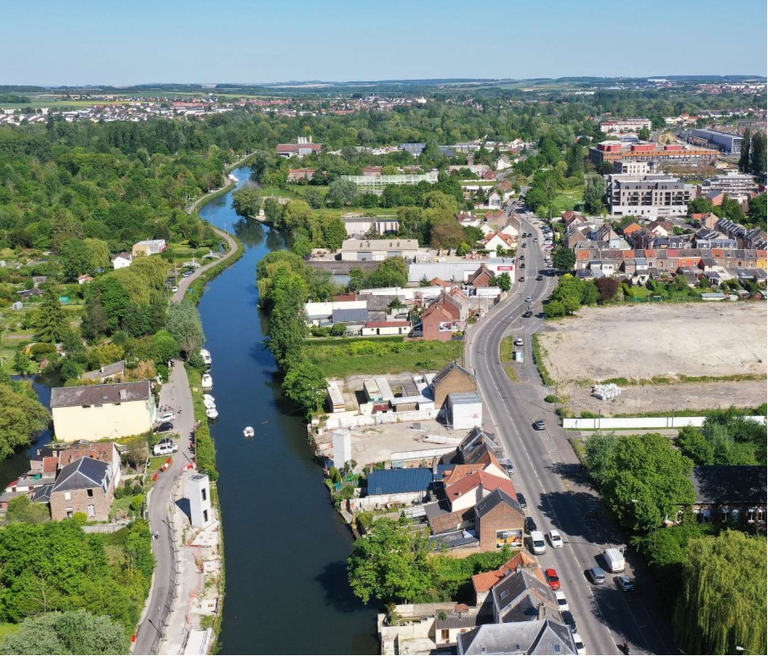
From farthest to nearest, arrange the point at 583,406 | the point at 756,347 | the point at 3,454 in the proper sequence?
the point at 756,347 → the point at 583,406 → the point at 3,454

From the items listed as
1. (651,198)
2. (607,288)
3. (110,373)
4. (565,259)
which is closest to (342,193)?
(651,198)

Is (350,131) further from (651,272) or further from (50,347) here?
(50,347)

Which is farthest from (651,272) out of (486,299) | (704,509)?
(704,509)

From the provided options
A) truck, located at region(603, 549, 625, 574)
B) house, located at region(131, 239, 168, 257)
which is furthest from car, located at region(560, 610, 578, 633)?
house, located at region(131, 239, 168, 257)

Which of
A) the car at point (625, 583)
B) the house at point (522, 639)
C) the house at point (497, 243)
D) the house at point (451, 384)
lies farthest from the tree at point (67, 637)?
the house at point (497, 243)

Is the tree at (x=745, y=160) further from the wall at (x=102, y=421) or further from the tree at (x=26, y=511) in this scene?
the tree at (x=26, y=511)

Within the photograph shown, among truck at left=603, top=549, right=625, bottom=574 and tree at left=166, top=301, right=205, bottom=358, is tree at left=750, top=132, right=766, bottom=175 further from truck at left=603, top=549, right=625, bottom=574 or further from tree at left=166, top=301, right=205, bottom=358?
truck at left=603, top=549, right=625, bottom=574

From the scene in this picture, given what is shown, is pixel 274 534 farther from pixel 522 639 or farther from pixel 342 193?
pixel 342 193
